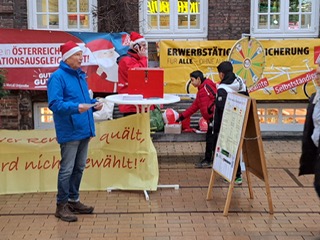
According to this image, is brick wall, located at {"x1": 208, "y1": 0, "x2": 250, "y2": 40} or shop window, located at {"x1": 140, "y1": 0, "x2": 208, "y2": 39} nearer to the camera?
brick wall, located at {"x1": 208, "y1": 0, "x2": 250, "y2": 40}

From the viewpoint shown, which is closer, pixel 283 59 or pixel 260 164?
pixel 260 164

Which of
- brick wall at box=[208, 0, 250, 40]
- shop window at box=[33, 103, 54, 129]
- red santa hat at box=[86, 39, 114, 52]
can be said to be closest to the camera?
red santa hat at box=[86, 39, 114, 52]

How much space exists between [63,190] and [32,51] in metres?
5.10

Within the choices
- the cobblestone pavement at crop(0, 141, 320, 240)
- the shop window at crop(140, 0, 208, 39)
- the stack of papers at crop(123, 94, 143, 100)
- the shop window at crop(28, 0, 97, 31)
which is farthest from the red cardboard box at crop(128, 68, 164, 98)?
the shop window at crop(28, 0, 97, 31)

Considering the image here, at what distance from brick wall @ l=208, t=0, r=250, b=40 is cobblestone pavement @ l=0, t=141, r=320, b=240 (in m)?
4.05

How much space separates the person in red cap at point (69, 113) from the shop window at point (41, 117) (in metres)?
5.27

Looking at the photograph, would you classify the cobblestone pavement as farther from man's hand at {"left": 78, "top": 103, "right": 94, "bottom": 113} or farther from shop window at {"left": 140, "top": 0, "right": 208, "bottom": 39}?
shop window at {"left": 140, "top": 0, "right": 208, "bottom": 39}

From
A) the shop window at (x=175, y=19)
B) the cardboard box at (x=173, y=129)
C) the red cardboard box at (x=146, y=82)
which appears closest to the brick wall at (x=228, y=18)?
the shop window at (x=175, y=19)

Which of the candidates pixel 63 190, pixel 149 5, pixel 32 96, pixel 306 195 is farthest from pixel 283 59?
pixel 63 190

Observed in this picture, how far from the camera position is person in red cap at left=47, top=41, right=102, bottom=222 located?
5.54m

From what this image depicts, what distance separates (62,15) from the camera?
11.3 m

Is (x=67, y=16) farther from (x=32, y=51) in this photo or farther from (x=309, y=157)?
(x=309, y=157)

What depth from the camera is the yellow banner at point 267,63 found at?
10.5 meters

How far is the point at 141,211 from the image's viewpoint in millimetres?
6246
